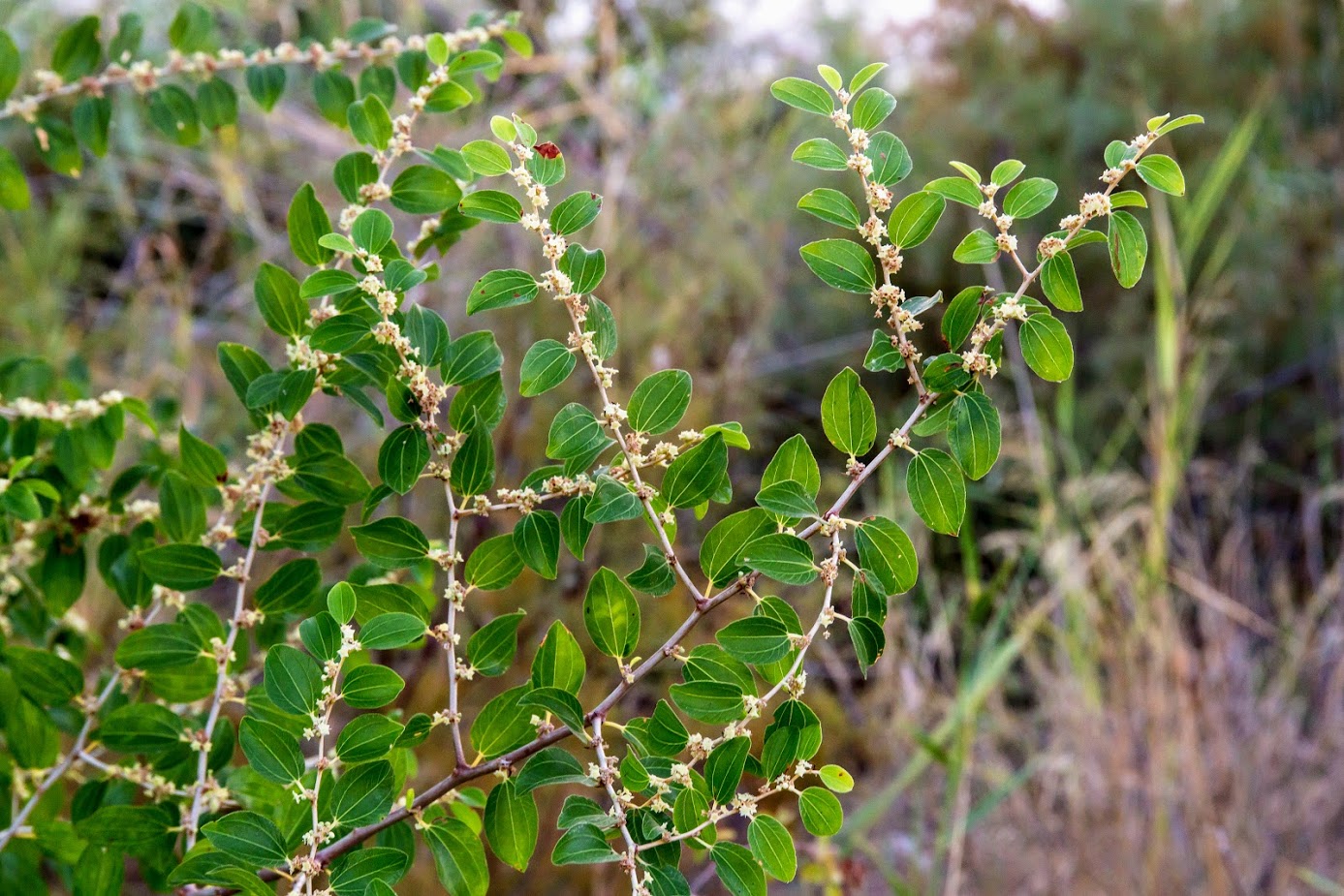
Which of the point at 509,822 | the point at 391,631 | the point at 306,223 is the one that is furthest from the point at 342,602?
the point at 306,223

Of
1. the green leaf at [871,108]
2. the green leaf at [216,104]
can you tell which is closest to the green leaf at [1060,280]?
the green leaf at [871,108]

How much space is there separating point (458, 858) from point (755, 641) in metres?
0.18

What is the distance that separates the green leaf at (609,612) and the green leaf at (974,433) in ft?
0.52

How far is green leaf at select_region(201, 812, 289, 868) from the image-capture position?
0.50 m

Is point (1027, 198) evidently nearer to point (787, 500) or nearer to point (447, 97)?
point (787, 500)

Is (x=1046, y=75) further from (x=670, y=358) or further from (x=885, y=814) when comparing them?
(x=885, y=814)

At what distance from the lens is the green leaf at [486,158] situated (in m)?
0.53

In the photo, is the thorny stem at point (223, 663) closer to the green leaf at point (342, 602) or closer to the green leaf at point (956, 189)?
the green leaf at point (342, 602)

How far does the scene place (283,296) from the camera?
633mm

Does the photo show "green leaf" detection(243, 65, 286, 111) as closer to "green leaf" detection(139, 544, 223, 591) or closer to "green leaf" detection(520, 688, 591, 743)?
"green leaf" detection(139, 544, 223, 591)

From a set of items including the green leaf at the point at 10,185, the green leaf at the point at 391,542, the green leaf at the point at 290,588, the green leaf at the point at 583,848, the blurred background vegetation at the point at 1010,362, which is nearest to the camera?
the green leaf at the point at 583,848

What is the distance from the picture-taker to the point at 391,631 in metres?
0.52

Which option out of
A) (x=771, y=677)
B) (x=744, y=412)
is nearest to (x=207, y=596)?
(x=744, y=412)

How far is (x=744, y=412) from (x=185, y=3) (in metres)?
1.69
